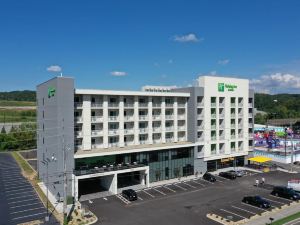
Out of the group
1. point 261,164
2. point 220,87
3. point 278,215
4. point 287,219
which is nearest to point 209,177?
point 278,215

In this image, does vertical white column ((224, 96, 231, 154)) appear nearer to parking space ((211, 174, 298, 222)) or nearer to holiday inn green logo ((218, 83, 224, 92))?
holiday inn green logo ((218, 83, 224, 92))

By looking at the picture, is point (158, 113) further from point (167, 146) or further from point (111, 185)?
point (111, 185)

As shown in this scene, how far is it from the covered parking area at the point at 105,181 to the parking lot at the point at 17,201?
6.94 metres


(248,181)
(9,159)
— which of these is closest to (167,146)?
(248,181)

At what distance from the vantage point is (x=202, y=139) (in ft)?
221

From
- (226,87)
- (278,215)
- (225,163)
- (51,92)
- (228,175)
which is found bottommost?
(278,215)

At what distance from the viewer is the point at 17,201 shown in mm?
48625

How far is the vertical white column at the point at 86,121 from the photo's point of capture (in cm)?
5375

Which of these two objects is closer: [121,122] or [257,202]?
[257,202]

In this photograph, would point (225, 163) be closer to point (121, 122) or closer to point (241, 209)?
point (241, 209)

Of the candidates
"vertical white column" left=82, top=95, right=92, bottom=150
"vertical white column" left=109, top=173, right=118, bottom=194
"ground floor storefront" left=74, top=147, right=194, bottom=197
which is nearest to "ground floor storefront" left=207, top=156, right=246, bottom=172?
"ground floor storefront" left=74, top=147, right=194, bottom=197

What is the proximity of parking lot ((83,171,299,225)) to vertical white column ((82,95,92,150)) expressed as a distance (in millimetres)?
10874

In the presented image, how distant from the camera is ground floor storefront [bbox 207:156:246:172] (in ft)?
230

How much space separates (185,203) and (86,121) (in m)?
22.9
